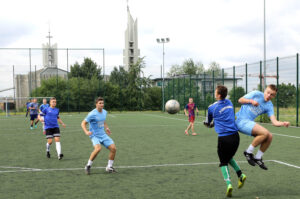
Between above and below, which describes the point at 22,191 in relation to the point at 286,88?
below

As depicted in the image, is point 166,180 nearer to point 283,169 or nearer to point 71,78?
point 283,169

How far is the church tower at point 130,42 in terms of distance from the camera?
74831 mm

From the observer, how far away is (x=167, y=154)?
9.53 meters

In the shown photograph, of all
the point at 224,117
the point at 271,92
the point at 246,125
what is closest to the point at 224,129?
the point at 224,117

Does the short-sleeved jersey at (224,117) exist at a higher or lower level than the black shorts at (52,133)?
higher

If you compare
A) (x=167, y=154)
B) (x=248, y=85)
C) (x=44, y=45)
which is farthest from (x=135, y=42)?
(x=167, y=154)

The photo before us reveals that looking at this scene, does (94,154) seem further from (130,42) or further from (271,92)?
(130,42)

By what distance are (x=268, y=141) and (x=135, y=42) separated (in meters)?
72.0

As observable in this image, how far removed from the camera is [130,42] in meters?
76.1

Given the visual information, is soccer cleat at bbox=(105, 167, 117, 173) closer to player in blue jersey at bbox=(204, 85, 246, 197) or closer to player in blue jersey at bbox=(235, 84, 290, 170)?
player in blue jersey at bbox=(204, 85, 246, 197)

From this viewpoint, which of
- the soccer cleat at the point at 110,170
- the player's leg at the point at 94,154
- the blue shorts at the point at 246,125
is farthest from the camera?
the soccer cleat at the point at 110,170

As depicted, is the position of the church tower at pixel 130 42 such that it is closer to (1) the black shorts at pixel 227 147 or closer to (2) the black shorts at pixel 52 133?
(2) the black shorts at pixel 52 133

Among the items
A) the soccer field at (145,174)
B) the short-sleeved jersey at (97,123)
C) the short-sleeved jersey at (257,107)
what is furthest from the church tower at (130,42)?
the short-sleeved jersey at (257,107)

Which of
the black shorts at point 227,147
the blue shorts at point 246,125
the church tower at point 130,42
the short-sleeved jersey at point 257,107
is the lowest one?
the black shorts at point 227,147
